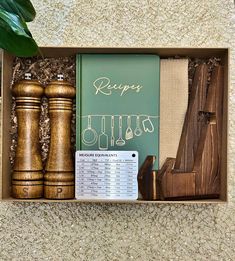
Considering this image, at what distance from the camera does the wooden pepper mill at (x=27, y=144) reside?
0.91 m

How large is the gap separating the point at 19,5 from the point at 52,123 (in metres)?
0.25

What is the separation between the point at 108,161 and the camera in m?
0.91

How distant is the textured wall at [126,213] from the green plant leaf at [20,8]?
197 millimetres

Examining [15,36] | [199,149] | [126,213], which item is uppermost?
[15,36]

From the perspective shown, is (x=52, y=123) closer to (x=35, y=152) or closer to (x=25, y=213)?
(x=35, y=152)

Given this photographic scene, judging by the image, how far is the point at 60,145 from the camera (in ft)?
3.05

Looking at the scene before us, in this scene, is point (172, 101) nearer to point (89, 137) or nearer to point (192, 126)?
point (192, 126)

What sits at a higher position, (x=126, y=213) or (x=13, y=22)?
(x=13, y=22)

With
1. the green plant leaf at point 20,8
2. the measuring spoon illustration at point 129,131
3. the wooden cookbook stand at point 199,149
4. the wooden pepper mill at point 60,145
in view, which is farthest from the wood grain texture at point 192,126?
the green plant leaf at point 20,8

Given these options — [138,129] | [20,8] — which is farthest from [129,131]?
[20,8]

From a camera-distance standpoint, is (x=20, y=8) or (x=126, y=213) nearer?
(x=20, y=8)

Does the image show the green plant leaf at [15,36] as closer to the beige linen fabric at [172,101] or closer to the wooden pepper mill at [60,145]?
the wooden pepper mill at [60,145]

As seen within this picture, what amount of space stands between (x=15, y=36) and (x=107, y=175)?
1.09 ft

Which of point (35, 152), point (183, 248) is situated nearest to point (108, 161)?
point (35, 152)
